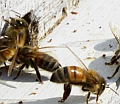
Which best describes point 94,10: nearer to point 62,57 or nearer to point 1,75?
point 62,57

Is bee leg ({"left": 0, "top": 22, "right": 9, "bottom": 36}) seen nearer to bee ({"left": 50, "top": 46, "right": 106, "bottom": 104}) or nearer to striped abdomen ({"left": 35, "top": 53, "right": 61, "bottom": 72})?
striped abdomen ({"left": 35, "top": 53, "right": 61, "bottom": 72})

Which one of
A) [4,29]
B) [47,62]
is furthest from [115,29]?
[4,29]

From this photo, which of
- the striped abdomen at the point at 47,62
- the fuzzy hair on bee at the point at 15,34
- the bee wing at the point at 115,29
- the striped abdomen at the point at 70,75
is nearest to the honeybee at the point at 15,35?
the fuzzy hair on bee at the point at 15,34

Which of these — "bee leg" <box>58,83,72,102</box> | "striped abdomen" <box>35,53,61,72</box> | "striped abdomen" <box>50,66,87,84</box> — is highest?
"striped abdomen" <box>50,66,87,84</box>

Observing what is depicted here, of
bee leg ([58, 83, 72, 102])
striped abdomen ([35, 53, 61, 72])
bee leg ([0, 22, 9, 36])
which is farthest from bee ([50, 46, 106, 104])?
bee leg ([0, 22, 9, 36])

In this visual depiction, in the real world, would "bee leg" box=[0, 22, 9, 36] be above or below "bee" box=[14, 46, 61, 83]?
above

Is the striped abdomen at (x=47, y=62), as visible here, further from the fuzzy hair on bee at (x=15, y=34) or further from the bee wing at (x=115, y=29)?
the bee wing at (x=115, y=29)

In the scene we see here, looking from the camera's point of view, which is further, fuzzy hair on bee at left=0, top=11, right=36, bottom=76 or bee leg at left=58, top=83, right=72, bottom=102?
fuzzy hair on bee at left=0, top=11, right=36, bottom=76
